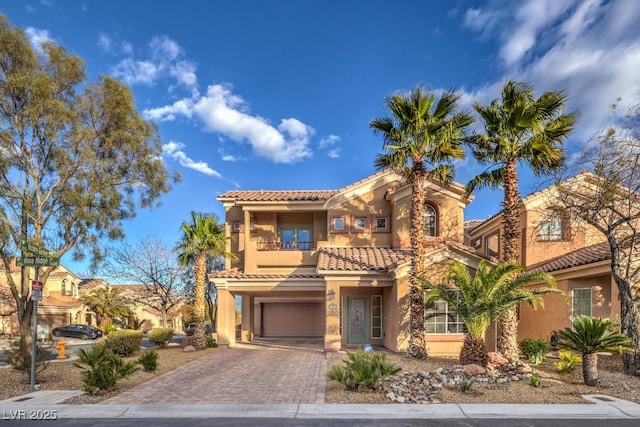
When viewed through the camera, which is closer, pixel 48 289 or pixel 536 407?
pixel 536 407

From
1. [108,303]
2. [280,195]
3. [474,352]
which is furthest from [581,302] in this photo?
[108,303]

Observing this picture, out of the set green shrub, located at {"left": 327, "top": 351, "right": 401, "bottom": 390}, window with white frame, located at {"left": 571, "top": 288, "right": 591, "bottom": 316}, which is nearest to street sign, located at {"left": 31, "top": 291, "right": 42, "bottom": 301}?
green shrub, located at {"left": 327, "top": 351, "right": 401, "bottom": 390}

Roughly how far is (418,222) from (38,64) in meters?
15.0

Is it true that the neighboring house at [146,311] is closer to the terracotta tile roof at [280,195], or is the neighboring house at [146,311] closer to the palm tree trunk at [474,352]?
the terracotta tile roof at [280,195]

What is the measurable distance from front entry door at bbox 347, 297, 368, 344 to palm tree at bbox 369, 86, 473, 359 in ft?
16.6

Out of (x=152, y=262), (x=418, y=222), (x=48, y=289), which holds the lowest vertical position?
(x=48, y=289)

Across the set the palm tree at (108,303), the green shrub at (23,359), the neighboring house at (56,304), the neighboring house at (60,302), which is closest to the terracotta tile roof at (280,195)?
the green shrub at (23,359)

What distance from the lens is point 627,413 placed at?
764 centimetres

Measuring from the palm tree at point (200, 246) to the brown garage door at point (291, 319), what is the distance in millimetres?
6427

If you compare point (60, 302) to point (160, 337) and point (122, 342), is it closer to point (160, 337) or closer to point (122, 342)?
point (160, 337)

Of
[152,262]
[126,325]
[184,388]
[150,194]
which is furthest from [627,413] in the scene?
[126,325]

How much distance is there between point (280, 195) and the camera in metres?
20.8

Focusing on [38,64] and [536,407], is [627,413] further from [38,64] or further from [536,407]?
[38,64]

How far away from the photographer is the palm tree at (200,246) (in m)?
17.6
